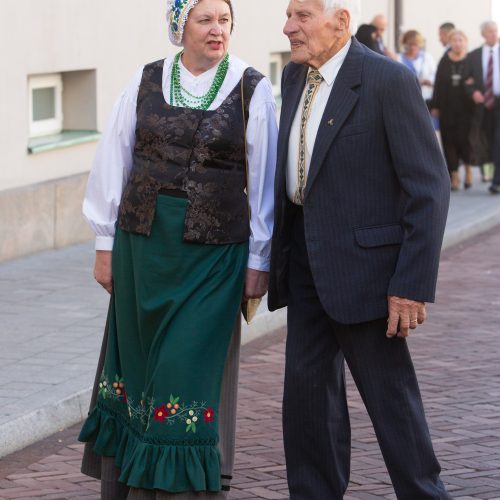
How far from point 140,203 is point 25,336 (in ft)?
10.3

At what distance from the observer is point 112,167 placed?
4645 mm

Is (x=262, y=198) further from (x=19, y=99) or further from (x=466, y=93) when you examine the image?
(x=466, y=93)

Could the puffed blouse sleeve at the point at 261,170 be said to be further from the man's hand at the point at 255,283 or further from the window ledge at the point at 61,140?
the window ledge at the point at 61,140


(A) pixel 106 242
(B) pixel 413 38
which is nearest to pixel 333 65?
(A) pixel 106 242

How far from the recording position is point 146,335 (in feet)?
15.0

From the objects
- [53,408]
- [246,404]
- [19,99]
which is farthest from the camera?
[19,99]

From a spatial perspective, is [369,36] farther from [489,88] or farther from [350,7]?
[350,7]

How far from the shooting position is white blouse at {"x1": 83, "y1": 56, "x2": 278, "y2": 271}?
14.9 feet

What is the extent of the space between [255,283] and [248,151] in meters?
0.43

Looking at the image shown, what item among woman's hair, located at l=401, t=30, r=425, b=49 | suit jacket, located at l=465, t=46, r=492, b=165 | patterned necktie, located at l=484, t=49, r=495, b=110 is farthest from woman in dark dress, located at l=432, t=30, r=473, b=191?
woman's hair, located at l=401, t=30, r=425, b=49

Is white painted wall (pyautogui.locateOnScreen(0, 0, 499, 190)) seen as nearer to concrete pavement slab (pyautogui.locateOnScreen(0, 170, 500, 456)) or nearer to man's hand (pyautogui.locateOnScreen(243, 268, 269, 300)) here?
concrete pavement slab (pyautogui.locateOnScreen(0, 170, 500, 456))

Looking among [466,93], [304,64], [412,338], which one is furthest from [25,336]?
[466,93]

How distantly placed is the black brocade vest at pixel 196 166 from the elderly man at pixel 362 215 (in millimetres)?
185

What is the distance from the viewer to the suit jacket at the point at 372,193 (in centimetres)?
418
